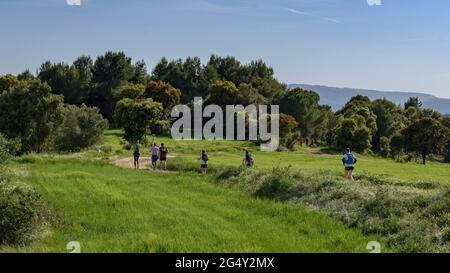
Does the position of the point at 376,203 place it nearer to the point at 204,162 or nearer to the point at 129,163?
the point at 204,162

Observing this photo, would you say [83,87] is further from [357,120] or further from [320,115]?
[357,120]

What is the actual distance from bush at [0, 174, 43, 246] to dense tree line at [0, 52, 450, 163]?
146ft

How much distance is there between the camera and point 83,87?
11025cm

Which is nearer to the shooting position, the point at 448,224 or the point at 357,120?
the point at 448,224

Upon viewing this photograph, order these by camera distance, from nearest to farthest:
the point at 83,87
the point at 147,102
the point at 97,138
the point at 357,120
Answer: the point at 97,138 < the point at 147,102 < the point at 357,120 < the point at 83,87

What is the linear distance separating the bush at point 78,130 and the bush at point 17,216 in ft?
149

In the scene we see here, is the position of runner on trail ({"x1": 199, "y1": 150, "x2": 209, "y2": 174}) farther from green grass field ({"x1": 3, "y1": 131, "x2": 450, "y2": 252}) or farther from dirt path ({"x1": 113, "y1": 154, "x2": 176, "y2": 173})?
dirt path ({"x1": 113, "y1": 154, "x2": 176, "y2": 173})

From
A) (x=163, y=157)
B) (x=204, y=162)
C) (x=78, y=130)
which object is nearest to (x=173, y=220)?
(x=204, y=162)

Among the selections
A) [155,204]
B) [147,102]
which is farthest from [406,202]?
[147,102]

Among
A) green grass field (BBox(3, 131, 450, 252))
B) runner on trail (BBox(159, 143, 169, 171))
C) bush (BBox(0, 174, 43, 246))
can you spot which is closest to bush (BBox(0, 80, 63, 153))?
runner on trail (BBox(159, 143, 169, 171))

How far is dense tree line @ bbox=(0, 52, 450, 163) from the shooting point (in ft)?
209

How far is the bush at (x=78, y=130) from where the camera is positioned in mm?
63469

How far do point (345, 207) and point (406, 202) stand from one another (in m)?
2.49

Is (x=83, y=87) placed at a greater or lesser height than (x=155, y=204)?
greater
